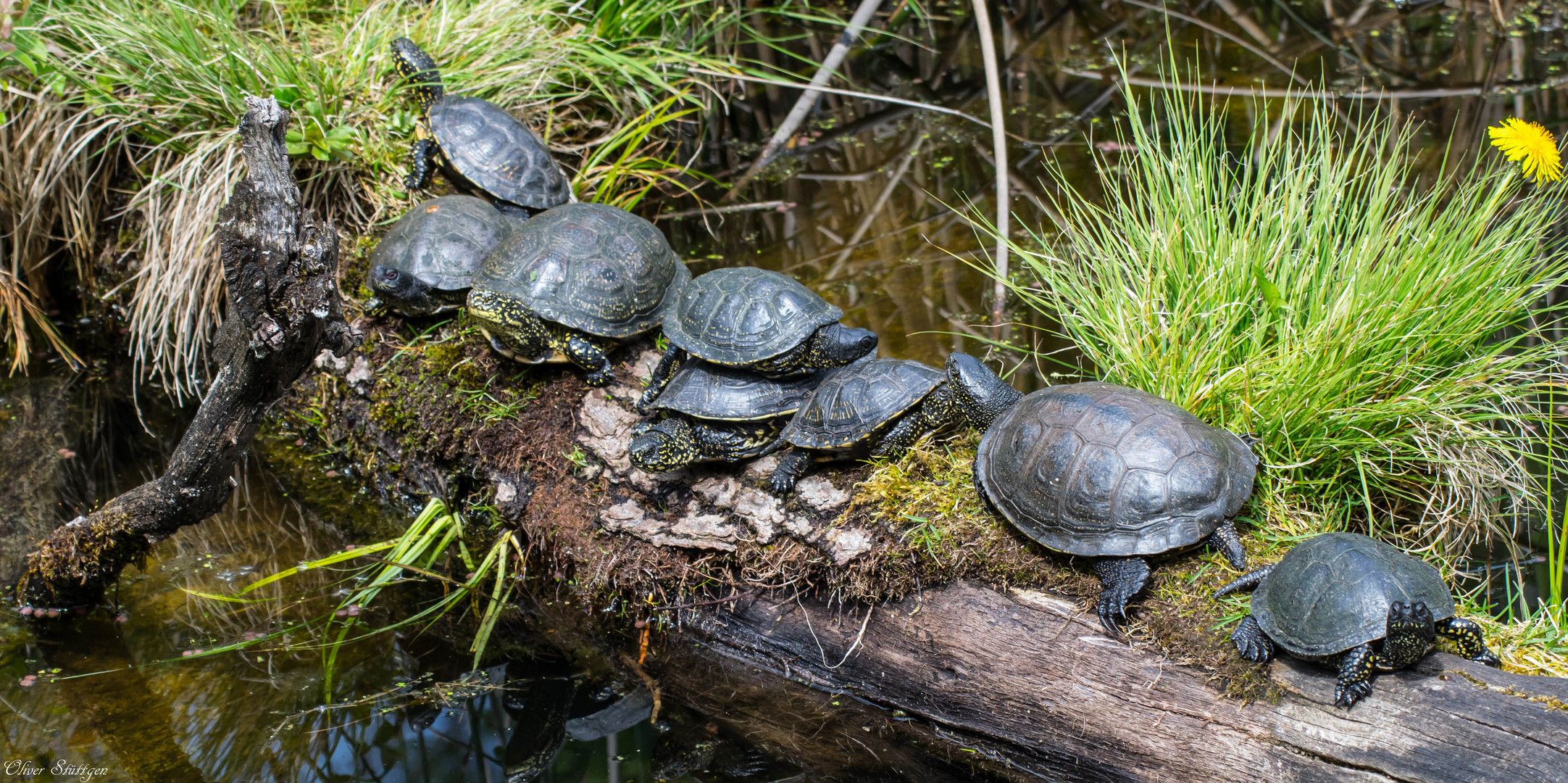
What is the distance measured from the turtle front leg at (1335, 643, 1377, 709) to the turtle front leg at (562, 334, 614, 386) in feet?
8.82

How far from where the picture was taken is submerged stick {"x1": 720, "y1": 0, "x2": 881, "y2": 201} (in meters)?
4.88

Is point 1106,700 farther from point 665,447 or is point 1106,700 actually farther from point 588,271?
point 588,271

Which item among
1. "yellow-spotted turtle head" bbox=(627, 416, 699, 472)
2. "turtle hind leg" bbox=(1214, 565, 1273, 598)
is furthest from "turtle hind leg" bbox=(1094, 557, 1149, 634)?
"yellow-spotted turtle head" bbox=(627, 416, 699, 472)

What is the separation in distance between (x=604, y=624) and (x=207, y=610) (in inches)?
59.6

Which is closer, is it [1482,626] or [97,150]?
[1482,626]

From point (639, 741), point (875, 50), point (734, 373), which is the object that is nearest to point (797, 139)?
point (875, 50)

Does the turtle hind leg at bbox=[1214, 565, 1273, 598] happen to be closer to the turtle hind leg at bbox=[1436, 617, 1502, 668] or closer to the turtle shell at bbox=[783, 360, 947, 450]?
the turtle hind leg at bbox=[1436, 617, 1502, 668]

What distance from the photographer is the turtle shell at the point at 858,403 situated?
3.14 meters

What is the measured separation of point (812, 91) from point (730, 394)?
112 inches

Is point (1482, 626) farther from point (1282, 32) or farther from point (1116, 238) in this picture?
point (1282, 32)

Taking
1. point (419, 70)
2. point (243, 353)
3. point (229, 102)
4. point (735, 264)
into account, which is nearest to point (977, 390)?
point (243, 353)

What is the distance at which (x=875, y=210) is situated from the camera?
607 cm

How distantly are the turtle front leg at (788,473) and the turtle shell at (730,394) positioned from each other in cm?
18

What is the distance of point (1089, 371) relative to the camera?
425cm
